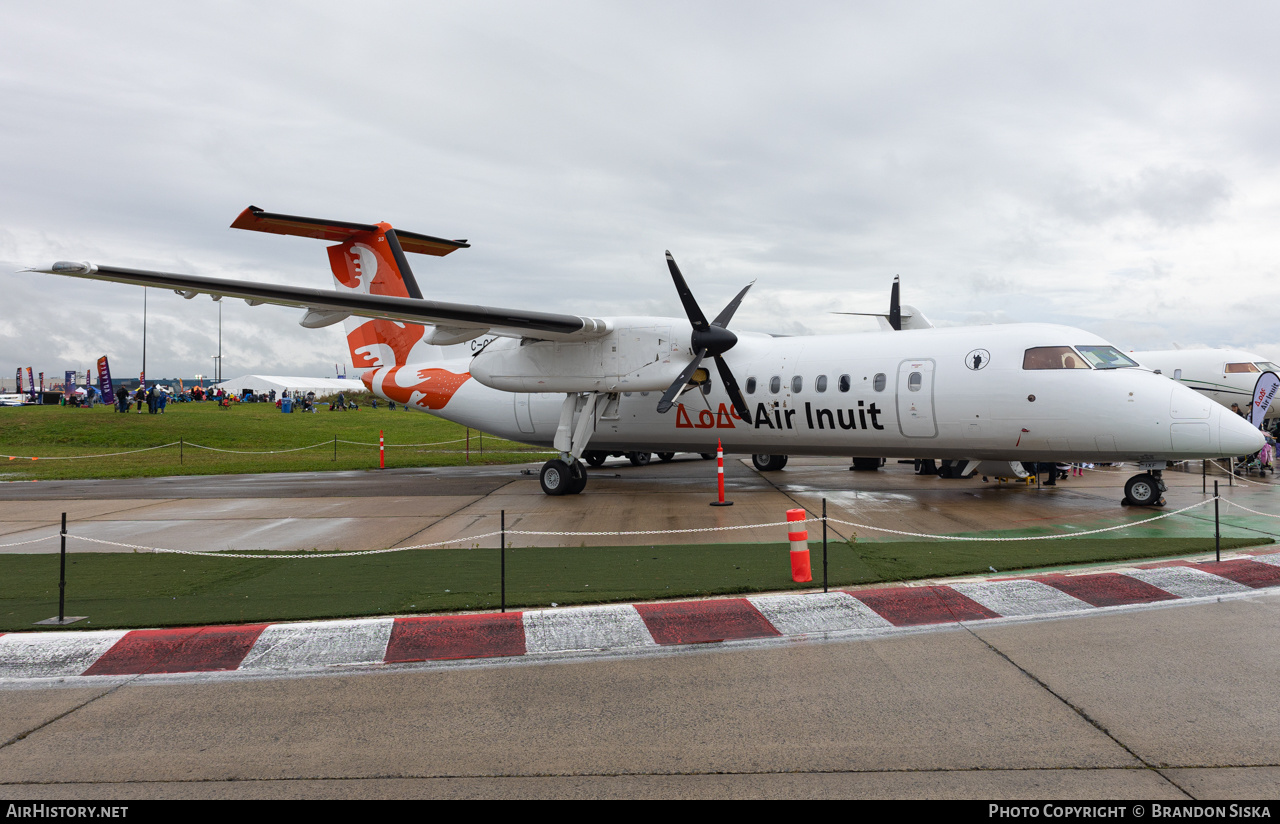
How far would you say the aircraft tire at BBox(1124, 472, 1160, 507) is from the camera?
41.4 ft

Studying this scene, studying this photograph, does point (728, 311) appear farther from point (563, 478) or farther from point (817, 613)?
point (817, 613)

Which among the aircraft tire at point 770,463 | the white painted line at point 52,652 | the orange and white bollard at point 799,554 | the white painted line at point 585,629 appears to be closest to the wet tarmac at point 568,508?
the aircraft tire at point 770,463

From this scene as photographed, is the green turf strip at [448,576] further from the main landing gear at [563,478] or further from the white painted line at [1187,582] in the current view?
Answer: the main landing gear at [563,478]

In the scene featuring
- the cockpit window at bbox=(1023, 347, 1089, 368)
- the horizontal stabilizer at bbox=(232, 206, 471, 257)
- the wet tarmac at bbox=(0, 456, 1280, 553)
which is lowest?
the wet tarmac at bbox=(0, 456, 1280, 553)

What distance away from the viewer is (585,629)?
646 centimetres

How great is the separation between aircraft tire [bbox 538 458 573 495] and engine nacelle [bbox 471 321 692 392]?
5.19ft

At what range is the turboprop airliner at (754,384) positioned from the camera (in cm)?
1209

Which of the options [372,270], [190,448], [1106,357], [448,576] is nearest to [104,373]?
[190,448]

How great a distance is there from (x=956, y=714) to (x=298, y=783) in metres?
3.66

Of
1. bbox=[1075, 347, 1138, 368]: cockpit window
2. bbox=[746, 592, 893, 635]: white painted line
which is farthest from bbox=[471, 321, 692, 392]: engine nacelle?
bbox=[746, 592, 893, 635]: white painted line

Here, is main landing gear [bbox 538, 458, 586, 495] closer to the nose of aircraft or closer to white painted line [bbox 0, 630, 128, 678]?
white painted line [bbox 0, 630, 128, 678]

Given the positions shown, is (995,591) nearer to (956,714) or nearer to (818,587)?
(818,587)

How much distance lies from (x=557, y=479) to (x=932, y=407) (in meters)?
7.28

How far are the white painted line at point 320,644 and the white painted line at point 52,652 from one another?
1157mm
